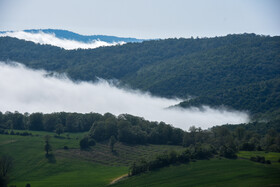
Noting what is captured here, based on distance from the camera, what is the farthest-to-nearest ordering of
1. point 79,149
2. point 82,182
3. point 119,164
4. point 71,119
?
point 71,119 < point 79,149 < point 119,164 < point 82,182

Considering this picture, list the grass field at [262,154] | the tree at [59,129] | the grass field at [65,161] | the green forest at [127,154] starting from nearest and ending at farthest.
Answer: the green forest at [127,154] < the grass field at [262,154] < the grass field at [65,161] < the tree at [59,129]

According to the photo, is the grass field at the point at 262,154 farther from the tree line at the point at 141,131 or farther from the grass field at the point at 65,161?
the grass field at the point at 65,161

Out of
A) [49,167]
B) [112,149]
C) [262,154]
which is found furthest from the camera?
[112,149]

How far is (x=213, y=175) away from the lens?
9275 cm

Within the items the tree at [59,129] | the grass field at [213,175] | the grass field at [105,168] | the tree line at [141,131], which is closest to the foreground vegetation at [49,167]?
the grass field at [105,168]

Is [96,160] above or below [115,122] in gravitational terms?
below

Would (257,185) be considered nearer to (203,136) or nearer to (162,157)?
(162,157)

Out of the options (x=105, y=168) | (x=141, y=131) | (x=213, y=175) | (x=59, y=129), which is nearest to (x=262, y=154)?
(x=213, y=175)

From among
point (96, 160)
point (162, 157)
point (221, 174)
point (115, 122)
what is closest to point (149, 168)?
point (162, 157)

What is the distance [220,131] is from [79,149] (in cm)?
4703

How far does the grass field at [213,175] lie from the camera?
282 ft

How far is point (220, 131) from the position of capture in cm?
14475

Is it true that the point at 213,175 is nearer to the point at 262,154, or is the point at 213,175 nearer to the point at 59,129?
the point at 262,154

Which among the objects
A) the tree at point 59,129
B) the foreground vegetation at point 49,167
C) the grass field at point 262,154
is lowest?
the foreground vegetation at point 49,167
